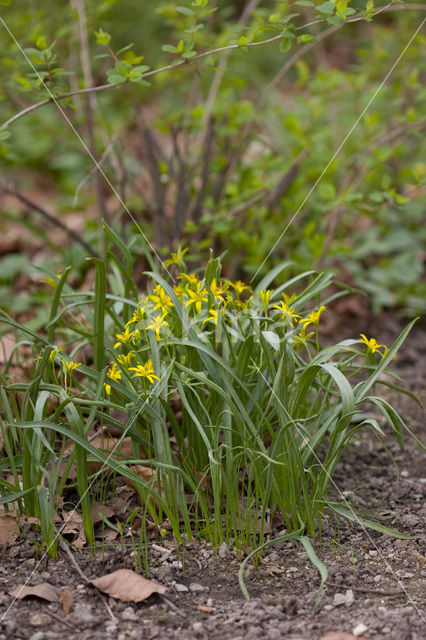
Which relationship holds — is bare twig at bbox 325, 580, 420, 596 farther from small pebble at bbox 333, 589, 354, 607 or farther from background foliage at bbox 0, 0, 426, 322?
background foliage at bbox 0, 0, 426, 322

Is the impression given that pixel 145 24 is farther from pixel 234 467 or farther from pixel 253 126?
pixel 234 467

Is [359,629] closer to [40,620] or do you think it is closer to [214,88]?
[40,620]

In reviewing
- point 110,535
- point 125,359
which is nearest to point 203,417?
point 125,359

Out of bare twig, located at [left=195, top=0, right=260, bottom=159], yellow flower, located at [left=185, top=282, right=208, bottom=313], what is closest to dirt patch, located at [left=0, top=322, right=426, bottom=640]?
yellow flower, located at [left=185, top=282, right=208, bottom=313]

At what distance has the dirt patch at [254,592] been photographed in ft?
4.71

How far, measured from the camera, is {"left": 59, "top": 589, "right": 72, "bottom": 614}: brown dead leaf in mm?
1487

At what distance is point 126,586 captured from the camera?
5.08 ft

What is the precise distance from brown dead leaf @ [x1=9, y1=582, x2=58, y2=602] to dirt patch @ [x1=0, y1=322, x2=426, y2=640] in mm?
11

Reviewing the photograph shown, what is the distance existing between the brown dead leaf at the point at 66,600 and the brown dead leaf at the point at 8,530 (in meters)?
0.24

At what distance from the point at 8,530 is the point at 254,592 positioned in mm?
612

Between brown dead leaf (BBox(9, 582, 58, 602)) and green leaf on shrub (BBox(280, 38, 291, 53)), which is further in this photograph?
green leaf on shrub (BBox(280, 38, 291, 53))

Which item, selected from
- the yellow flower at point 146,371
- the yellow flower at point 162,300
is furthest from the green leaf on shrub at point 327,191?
the yellow flower at point 146,371

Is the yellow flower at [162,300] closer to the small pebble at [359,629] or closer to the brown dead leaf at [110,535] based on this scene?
the brown dead leaf at [110,535]

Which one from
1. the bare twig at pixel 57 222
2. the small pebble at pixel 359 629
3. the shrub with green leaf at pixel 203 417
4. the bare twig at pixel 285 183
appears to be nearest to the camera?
the small pebble at pixel 359 629
